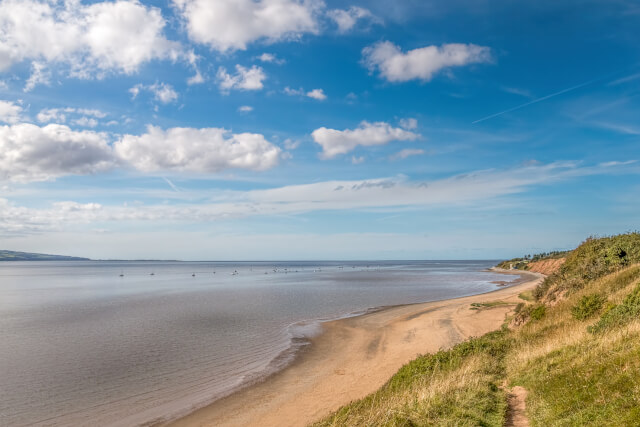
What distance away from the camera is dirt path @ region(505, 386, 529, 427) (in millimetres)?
9969

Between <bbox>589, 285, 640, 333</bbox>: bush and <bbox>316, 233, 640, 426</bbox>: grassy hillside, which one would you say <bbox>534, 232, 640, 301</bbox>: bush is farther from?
<bbox>589, 285, 640, 333</bbox>: bush

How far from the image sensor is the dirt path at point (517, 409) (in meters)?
9.97

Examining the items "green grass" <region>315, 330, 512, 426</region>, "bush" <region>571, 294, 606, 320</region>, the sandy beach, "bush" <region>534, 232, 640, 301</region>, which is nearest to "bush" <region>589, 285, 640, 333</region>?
"bush" <region>571, 294, 606, 320</region>

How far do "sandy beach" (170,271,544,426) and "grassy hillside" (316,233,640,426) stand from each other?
11.2 feet

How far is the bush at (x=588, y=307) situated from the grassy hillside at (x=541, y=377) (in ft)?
0.13

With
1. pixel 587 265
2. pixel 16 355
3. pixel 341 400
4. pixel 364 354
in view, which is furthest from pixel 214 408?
pixel 587 265

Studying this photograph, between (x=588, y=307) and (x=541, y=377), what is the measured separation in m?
8.99

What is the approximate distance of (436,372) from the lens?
1575 cm

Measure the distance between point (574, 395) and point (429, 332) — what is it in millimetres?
21453

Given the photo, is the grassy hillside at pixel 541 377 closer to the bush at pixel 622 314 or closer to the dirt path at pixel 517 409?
the bush at pixel 622 314

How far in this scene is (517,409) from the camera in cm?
1092

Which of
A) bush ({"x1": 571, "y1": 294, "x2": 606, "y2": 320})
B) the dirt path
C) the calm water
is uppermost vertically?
bush ({"x1": 571, "y1": 294, "x2": 606, "y2": 320})

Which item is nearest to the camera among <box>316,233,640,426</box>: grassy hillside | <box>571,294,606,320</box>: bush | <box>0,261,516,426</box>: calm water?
<box>316,233,640,426</box>: grassy hillside

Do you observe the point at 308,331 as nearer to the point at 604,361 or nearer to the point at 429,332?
the point at 429,332
